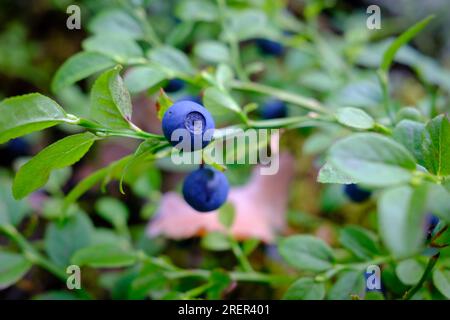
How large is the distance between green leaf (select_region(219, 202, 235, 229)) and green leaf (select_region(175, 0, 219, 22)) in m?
0.54

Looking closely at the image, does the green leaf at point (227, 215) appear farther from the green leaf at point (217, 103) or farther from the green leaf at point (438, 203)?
the green leaf at point (438, 203)

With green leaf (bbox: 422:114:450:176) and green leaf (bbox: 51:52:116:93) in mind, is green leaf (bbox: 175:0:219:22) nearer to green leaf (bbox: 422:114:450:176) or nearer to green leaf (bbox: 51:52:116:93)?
green leaf (bbox: 51:52:116:93)

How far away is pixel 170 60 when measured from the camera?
1.06 metres

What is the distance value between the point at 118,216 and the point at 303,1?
1.57m

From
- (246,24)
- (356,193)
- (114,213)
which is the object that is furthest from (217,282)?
(246,24)

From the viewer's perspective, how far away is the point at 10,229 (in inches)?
43.4

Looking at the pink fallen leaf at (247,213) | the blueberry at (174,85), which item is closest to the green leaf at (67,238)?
the pink fallen leaf at (247,213)

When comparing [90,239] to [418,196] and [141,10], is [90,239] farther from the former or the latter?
[418,196]

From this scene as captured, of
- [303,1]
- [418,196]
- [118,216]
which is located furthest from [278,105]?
[303,1]

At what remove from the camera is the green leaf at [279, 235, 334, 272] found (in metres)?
0.92

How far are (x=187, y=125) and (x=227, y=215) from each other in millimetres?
536

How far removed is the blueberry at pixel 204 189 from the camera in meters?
0.81

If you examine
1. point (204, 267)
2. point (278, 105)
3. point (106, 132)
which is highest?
point (278, 105)

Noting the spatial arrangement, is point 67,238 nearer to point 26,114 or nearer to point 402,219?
point 26,114
